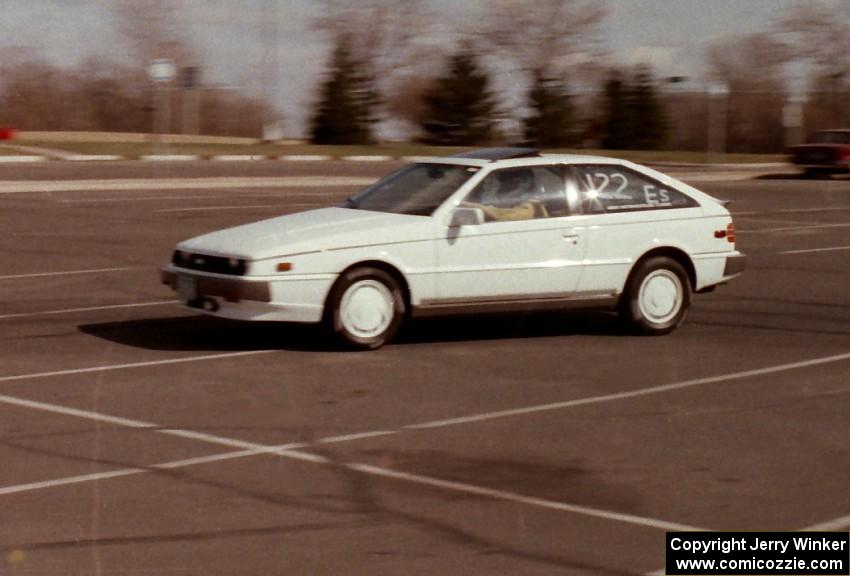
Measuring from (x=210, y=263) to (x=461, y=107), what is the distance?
54773 millimetres

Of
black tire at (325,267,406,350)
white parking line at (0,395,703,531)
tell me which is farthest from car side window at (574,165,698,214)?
white parking line at (0,395,703,531)

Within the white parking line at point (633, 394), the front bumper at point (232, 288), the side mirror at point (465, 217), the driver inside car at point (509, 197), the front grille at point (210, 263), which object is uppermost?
the driver inside car at point (509, 197)

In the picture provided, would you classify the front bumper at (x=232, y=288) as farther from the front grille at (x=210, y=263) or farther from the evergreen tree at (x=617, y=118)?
the evergreen tree at (x=617, y=118)

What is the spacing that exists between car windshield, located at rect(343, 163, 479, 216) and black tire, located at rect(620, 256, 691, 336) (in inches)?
64.2

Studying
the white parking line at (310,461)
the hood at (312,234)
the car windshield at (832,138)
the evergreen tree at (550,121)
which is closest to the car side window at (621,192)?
the hood at (312,234)

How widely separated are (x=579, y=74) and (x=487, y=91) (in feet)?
46.6

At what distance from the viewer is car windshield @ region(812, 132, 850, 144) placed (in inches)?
1793

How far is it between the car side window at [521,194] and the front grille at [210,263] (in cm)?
186

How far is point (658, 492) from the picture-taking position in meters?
6.77

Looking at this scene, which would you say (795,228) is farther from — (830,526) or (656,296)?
(830,526)

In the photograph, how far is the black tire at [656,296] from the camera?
11828mm

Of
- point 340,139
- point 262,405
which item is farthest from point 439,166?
point 340,139

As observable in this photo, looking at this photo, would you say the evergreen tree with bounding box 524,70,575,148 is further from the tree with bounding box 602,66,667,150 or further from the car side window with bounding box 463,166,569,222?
the car side window with bounding box 463,166,569,222

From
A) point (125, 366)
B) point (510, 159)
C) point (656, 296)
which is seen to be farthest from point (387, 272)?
point (656, 296)
